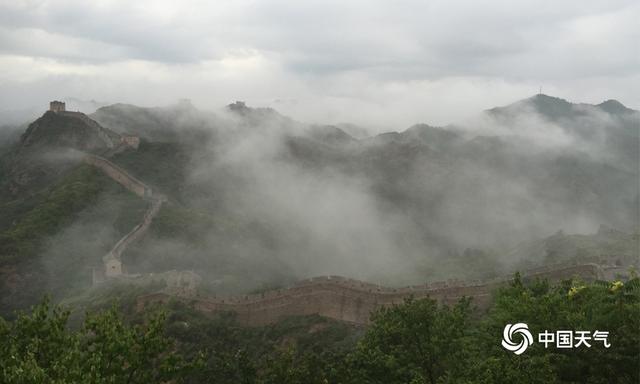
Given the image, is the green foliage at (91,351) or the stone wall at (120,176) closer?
the green foliage at (91,351)

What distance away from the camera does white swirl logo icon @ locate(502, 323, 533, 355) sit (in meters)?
18.4

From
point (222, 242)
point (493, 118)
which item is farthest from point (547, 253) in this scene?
point (493, 118)

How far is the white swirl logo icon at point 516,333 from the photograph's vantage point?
18391mm

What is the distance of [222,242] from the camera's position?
67812mm

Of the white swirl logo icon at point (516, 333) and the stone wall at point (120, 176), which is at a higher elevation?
the stone wall at point (120, 176)

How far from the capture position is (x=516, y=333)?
18828mm

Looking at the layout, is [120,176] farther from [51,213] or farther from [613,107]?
[613,107]

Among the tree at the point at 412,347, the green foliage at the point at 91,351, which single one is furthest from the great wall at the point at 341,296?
the green foliage at the point at 91,351

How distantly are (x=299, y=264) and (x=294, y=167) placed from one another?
44.0m

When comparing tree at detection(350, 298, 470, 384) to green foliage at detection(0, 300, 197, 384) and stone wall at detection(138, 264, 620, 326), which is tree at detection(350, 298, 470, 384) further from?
stone wall at detection(138, 264, 620, 326)

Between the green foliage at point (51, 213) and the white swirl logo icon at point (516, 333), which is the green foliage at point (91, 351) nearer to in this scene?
the white swirl logo icon at point (516, 333)

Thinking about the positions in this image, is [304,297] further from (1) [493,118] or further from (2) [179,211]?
(1) [493,118]

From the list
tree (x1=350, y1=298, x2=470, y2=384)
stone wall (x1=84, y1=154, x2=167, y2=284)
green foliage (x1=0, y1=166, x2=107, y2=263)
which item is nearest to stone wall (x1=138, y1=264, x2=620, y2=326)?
stone wall (x1=84, y1=154, x2=167, y2=284)

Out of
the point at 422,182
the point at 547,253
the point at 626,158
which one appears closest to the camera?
the point at 547,253
